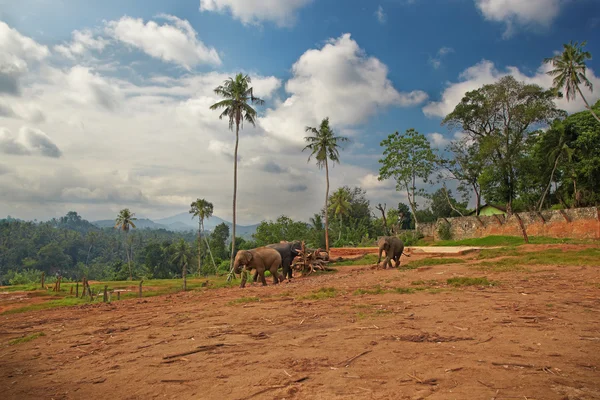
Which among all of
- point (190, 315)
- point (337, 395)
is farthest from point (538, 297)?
point (190, 315)

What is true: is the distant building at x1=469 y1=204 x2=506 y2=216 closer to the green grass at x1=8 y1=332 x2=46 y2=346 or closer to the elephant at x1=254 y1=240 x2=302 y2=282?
the elephant at x1=254 y1=240 x2=302 y2=282

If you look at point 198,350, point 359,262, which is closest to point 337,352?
point 198,350

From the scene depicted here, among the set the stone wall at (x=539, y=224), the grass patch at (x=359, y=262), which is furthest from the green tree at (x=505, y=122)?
the grass patch at (x=359, y=262)

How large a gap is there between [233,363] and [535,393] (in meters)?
3.89

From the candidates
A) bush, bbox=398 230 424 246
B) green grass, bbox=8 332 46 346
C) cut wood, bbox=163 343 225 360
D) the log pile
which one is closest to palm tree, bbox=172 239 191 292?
bush, bbox=398 230 424 246

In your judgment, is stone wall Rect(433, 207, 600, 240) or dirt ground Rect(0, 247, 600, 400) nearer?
dirt ground Rect(0, 247, 600, 400)

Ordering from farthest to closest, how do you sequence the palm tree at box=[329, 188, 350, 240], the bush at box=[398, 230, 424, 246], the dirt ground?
the palm tree at box=[329, 188, 350, 240] < the bush at box=[398, 230, 424, 246] < the dirt ground

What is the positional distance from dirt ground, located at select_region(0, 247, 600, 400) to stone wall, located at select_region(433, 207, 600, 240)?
23721 millimetres

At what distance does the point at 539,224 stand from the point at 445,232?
1015cm

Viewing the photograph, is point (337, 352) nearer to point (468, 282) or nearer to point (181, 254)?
point (468, 282)

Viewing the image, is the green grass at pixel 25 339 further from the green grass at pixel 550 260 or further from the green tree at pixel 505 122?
the green tree at pixel 505 122

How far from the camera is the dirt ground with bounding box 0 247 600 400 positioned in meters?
4.45

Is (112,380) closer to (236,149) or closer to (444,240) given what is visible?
(236,149)

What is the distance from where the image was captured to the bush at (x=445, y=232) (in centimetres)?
4125
